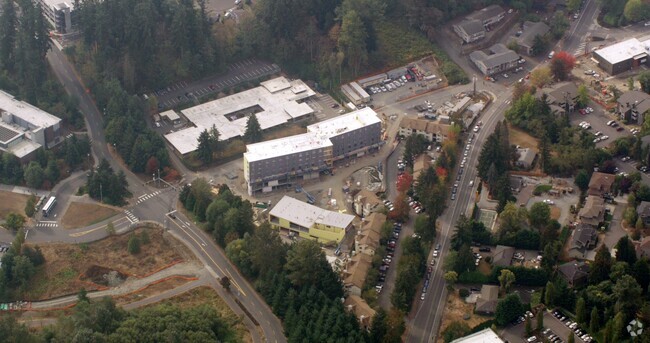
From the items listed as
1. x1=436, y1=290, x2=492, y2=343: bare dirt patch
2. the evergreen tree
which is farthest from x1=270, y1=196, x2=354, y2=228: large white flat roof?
x1=436, y1=290, x2=492, y2=343: bare dirt patch

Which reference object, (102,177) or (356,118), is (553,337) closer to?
(356,118)

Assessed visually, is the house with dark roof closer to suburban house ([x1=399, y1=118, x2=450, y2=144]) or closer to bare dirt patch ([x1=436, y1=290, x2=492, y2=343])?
suburban house ([x1=399, y1=118, x2=450, y2=144])

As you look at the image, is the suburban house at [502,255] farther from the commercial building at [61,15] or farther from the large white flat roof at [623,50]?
the commercial building at [61,15]

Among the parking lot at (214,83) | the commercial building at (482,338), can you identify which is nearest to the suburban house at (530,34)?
the parking lot at (214,83)

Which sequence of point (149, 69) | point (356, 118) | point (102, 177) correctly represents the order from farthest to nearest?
point (149, 69) → point (356, 118) → point (102, 177)

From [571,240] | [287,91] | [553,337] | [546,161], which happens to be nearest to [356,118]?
[287,91]

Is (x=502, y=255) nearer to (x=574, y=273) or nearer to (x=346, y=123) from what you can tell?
(x=574, y=273)

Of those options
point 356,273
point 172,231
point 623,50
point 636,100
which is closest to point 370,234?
point 356,273
